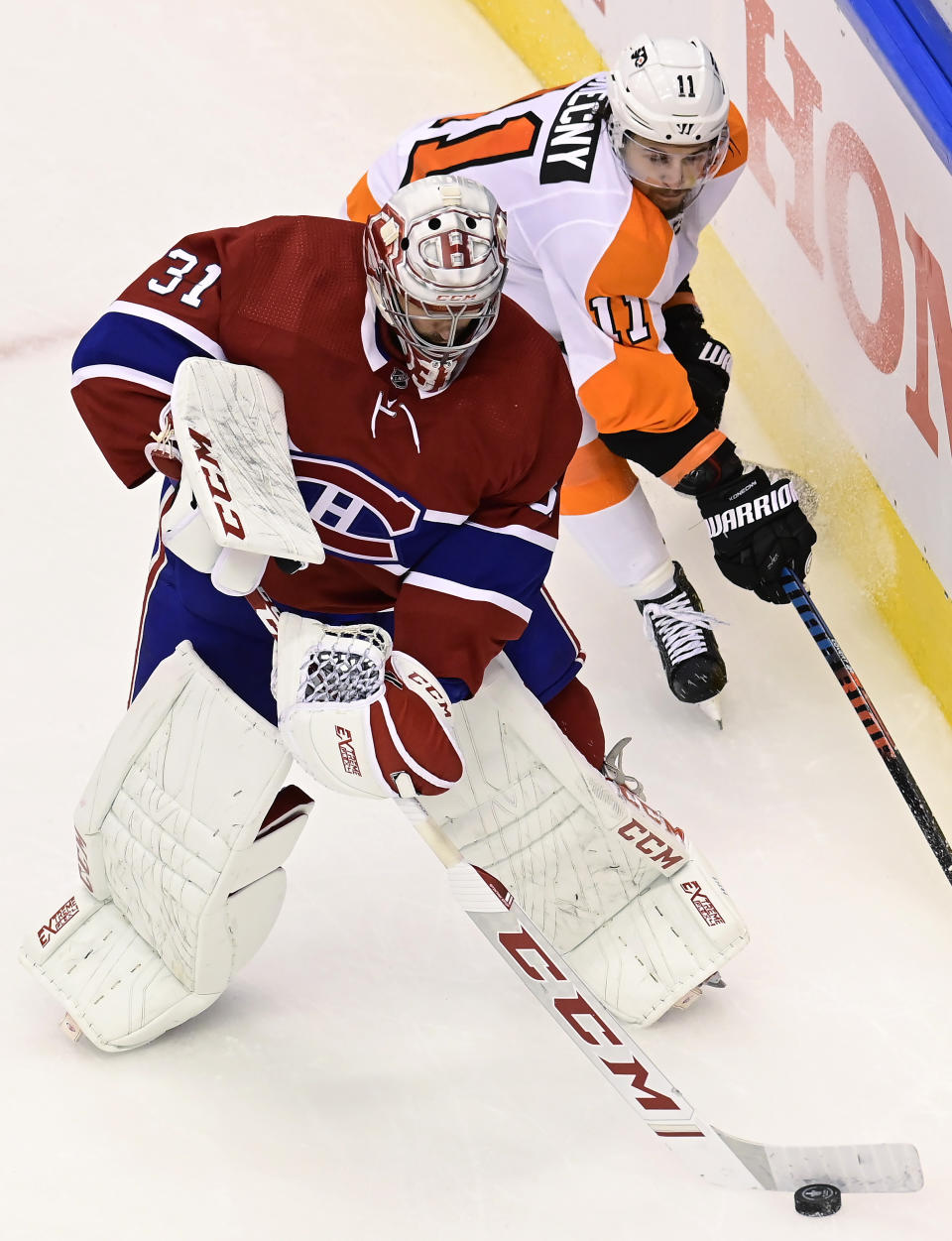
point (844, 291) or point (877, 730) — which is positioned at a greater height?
point (844, 291)

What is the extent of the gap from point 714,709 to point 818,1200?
3.85ft

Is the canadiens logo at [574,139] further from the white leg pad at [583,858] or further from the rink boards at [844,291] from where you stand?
the white leg pad at [583,858]

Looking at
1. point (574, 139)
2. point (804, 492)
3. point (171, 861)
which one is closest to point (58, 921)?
point (171, 861)

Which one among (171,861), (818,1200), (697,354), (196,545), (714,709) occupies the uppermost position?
(196,545)

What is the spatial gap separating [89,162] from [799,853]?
2733 mm

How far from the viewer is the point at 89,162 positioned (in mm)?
4531

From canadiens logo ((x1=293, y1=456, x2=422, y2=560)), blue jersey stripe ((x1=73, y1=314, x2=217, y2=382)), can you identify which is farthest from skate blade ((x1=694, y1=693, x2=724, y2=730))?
blue jersey stripe ((x1=73, y1=314, x2=217, y2=382))

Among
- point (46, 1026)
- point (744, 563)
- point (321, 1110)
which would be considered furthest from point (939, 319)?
point (46, 1026)

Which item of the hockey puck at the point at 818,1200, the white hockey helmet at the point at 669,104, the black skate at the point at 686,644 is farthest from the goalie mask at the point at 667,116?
the hockey puck at the point at 818,1200

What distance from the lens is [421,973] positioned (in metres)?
2.74

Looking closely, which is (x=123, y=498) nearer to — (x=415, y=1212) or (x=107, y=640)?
(x=107, y=640)

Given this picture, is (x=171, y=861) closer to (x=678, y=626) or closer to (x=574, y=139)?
(x=678, y=626)

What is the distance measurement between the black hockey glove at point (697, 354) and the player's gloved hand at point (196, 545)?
4.69 ft

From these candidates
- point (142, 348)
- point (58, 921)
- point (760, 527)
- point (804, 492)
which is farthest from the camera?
point (804, 492)
